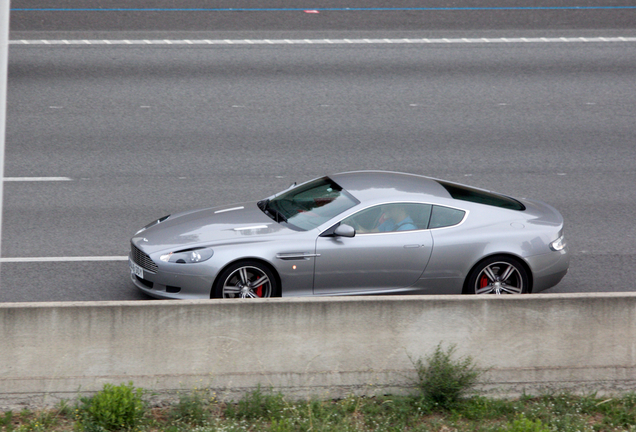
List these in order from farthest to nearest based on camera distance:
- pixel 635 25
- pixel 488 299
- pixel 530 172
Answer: pixel 635 25 → pixel 530 172 → pixel 488 299

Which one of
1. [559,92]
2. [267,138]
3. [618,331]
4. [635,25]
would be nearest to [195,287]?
[618,331]

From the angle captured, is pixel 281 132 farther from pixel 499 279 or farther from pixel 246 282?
pixel 499 279

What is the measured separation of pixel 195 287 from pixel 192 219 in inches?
43.2

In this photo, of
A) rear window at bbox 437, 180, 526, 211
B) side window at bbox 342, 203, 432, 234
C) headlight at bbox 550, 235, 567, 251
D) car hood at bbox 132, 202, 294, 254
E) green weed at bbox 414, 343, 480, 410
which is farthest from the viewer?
rear window at bbox 437, 180, 526, 211

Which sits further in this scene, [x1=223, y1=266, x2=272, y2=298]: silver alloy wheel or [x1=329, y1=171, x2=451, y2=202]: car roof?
[x1=329, y1=171, x2=451, y2=202]: car roof

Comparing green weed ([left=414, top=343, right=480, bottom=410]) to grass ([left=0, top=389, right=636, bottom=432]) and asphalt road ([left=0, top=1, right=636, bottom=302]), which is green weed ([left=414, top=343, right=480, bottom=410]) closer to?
grass ([left=0, top=389, right=636, bottom=432])

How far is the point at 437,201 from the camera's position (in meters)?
8.22

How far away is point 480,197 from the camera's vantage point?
28.5 ft

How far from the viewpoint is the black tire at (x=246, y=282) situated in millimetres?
7586

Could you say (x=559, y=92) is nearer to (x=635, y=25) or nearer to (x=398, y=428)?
(x=635, y=25)

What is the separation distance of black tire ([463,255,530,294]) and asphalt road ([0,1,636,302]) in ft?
3.06

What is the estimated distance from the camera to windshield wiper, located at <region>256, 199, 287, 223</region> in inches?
326

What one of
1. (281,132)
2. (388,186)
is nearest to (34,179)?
(281,132)

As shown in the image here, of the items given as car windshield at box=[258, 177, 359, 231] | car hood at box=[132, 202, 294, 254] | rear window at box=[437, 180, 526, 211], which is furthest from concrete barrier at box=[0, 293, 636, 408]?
rear window at box=[437, 180, 526, 211]
